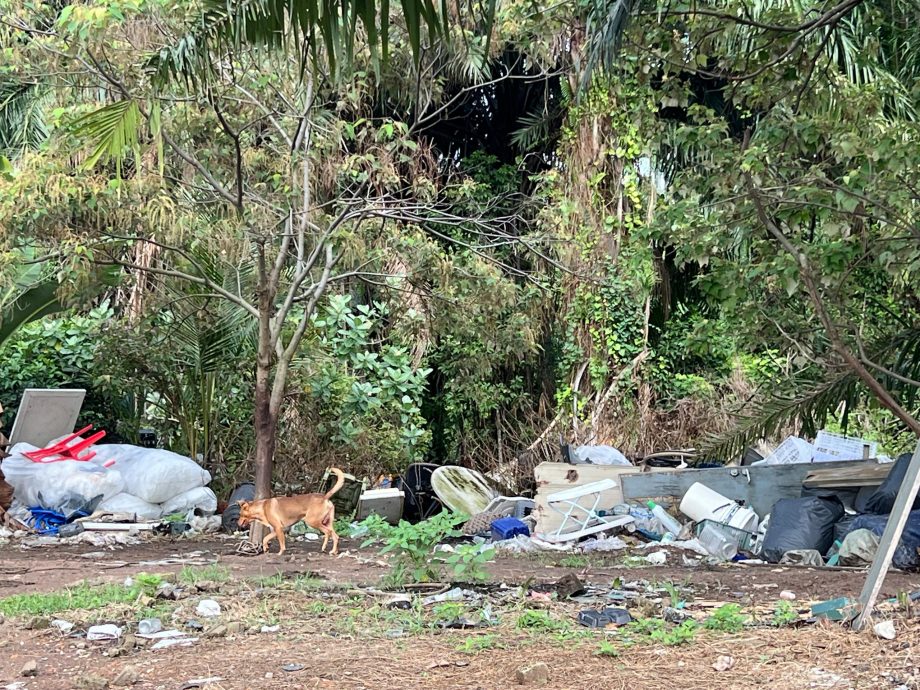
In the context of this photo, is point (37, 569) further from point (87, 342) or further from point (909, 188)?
point (909, 188)

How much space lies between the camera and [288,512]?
9641 millimetres

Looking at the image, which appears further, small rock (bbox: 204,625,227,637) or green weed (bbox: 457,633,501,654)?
small rock (bbox: 204,625,227,637)

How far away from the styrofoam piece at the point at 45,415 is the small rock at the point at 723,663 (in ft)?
32.4

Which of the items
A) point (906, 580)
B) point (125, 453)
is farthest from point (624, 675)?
point (125, 453)

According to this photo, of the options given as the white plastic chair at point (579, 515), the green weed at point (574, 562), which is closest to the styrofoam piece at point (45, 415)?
the white plastic chair at point (579, 515)

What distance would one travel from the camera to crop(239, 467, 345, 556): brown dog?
943cm

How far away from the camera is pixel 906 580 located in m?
8.13

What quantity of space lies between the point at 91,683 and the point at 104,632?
1.07m

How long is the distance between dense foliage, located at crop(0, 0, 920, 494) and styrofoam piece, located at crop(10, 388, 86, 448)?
64cm

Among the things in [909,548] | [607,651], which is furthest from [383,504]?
[607,651]

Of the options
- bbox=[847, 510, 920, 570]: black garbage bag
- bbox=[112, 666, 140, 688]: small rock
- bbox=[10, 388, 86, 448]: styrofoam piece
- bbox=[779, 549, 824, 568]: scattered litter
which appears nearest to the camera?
bbox=[112, 666, 140, 688]: small rock

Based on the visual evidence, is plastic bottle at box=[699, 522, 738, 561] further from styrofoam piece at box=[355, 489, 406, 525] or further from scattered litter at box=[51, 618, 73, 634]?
scattered litter at box=[51, 618, 73, 634]

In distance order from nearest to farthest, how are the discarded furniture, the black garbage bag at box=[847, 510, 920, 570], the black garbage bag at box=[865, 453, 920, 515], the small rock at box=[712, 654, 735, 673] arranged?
the small rock at box=[712, 654, 735, 673] → the black garbage bag at box=[847, 510, 920, 570] → the black garbage bag at box=[865, 453, 920, 515] → the discarded furniture

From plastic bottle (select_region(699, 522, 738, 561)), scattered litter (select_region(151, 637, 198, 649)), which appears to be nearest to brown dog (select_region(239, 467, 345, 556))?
scattered litter (select_region(151, 637, 198, 649))
